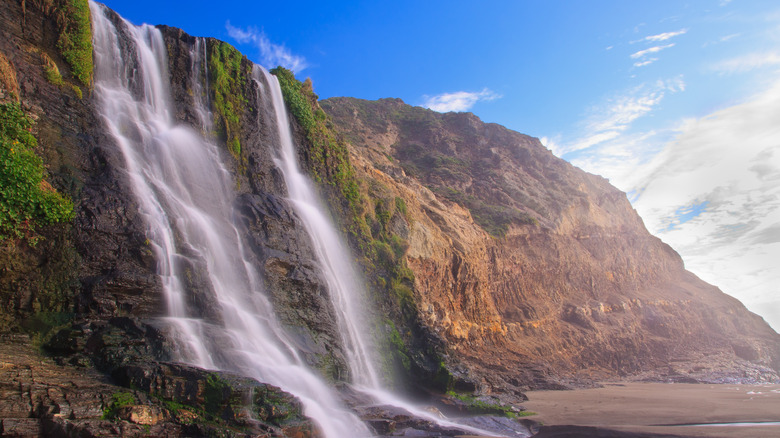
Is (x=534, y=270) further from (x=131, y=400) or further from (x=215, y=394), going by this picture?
(x=131, y=400)

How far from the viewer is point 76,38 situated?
15.4m

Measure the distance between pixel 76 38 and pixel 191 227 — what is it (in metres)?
7.38

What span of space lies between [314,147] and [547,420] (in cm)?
1620

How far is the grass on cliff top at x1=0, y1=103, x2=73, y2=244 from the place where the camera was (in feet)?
35.9

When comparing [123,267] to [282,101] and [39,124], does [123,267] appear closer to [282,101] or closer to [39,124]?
[39,124]

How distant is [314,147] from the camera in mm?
24031

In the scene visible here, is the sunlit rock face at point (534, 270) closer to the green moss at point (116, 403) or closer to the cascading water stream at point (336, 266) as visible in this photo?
the cascading water stream at point (336, 266)

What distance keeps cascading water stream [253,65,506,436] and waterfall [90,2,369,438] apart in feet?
10.4

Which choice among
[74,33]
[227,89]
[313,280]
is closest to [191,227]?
[313,280]

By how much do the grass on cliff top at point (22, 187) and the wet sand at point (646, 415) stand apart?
14.6 meters

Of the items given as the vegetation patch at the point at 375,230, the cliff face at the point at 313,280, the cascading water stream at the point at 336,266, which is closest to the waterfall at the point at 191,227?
the cliff face at the point at 313,280

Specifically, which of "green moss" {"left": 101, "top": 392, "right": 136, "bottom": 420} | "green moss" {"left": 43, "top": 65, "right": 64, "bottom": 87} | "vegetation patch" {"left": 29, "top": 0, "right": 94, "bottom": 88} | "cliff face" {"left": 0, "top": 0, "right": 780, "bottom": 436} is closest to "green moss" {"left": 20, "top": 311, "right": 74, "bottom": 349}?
"cliff face" {"left": 0, "top": 0, "right": 780, "bottom": 436}

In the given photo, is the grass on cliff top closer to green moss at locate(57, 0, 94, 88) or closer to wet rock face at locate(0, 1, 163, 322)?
wet rock face at locate(0, 1, 163, 322)

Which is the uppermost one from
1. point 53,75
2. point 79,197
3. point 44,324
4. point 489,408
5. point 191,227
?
point 53,75
